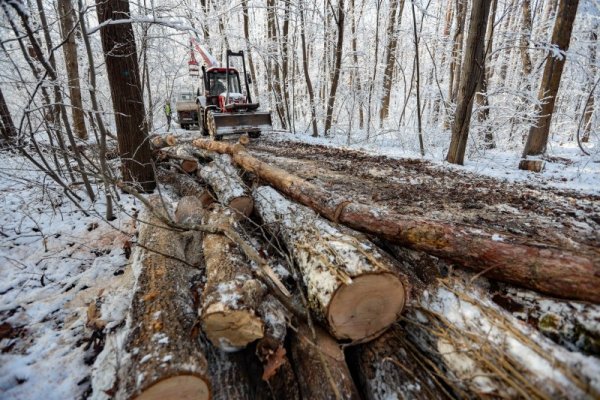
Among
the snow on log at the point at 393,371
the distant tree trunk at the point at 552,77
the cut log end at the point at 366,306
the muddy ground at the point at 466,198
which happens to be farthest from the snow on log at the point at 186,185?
the distant tree trunk at the point at 552,77

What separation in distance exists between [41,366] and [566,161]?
10694 mm

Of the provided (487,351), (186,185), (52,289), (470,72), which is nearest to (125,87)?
(186,185)

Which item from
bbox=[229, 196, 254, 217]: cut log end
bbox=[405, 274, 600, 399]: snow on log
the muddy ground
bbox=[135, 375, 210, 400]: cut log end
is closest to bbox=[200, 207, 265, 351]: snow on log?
bbox=[135, 375, 210, 400]: cut log end

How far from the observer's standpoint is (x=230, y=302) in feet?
6.03

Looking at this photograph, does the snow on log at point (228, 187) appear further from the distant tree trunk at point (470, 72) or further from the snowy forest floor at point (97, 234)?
the distant tree trunk at point (470, 72)

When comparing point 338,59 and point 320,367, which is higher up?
point 338,59

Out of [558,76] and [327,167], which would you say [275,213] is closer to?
[327,167]

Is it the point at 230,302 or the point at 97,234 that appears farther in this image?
the point at 97,234

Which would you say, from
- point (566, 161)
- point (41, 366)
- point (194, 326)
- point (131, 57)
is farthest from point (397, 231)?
point (566, 161)

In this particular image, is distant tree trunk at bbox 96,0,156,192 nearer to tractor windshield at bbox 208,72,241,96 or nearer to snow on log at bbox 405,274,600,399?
snow on log at bbox 405,274,600,399

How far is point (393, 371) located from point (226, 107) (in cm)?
969

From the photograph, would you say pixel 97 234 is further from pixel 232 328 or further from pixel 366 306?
pixel 366 306

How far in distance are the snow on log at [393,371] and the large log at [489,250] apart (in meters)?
0.76

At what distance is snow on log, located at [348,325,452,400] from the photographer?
169 centimetres
